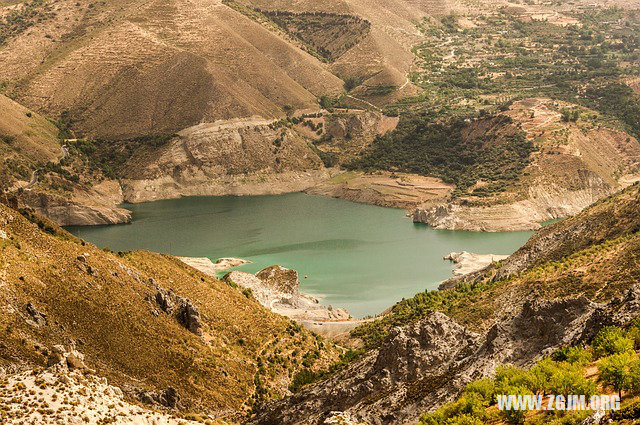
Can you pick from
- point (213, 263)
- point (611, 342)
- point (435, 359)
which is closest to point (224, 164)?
point (213, 263)

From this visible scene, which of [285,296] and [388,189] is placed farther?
[388,189]

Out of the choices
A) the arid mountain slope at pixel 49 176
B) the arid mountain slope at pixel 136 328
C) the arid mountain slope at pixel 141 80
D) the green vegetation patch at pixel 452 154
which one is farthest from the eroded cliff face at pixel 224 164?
the arid mountain slope at pixel 136 328

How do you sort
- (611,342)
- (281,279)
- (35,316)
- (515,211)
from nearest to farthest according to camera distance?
(611,342) → (35,316) → (281,279) → (515,211)

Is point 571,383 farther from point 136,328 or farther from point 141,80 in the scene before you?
point 141,80

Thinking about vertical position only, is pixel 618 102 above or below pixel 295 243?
above

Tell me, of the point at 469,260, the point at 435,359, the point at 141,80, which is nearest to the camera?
the point at 435,359

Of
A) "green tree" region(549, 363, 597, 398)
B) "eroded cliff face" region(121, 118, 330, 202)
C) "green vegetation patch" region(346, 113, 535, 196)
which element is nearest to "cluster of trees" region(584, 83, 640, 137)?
"green vegetation patch" region(346, 113, 535, 196)

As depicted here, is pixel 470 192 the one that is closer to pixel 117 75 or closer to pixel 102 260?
pixel 117 75

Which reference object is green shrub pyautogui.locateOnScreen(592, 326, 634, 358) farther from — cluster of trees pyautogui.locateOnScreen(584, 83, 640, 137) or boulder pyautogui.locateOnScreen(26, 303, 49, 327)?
cluster of trees pyautogui.locateOnScreen(584, 83, 640, 137)
